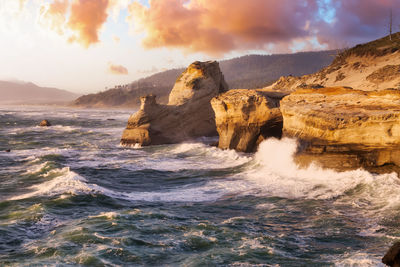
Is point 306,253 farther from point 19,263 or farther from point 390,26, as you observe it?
point 390,26

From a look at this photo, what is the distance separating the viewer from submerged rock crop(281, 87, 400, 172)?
54.0 ft

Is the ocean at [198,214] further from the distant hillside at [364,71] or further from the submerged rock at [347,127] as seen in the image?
the distant hillside at [364,71]

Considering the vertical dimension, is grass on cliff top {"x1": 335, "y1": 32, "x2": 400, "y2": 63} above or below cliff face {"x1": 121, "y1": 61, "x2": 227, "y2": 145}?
above

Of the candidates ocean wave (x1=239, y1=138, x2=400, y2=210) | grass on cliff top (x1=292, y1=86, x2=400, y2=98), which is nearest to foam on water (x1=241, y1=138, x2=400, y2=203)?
ocean wave (x1=239, y1=138, x2=400, y2=210)

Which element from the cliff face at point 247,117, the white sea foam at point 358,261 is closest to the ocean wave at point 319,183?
the cliff face at point 247,117

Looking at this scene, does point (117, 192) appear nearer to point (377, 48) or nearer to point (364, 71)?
point (364, 71)

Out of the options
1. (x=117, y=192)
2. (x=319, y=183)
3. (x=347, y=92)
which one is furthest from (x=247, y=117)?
(x=117, y=192)

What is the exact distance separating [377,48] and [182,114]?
1137 inches

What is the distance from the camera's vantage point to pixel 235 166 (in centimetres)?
2189

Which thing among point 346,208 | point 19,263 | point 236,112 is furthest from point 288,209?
point 236,112

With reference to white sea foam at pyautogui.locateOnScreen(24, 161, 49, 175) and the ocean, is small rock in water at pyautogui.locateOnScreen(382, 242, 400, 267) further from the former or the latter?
white sea foam at pyautogui.locateOnScreen(24, 161, 49, 175)

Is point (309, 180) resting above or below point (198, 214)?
above

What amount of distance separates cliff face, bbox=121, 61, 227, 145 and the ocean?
325 inches

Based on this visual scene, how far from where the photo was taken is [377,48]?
48594 mm
